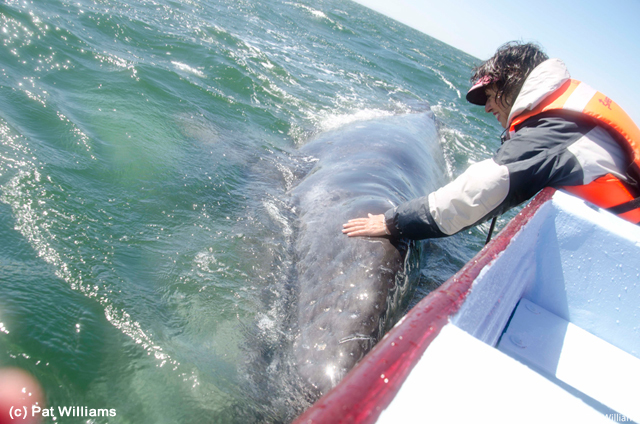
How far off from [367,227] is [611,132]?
1.89 metres

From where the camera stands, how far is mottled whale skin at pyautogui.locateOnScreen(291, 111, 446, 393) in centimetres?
281

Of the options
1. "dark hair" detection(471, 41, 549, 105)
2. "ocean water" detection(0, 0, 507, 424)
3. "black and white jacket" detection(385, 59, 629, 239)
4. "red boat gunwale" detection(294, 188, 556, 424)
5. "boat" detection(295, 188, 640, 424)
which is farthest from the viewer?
"dark hair" detection(471, 41, 549, 105)

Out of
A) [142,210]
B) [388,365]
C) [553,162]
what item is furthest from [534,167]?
[142,210]

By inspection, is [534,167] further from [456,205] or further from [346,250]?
[346,250]

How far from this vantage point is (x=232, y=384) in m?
2.63

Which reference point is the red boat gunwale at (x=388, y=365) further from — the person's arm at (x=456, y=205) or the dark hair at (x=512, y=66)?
the dark hair at (x=512, y=66)

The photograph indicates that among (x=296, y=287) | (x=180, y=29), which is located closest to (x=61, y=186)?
(x=296, y=287)

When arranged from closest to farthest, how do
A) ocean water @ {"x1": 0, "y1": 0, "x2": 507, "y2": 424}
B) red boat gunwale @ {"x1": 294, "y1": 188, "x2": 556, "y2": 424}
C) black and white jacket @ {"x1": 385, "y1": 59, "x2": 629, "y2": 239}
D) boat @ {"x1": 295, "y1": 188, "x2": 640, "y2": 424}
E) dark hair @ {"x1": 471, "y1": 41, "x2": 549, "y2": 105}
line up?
red boat gunwale @ {"x1": 294, "y1": 188, "x2": 556, "y2": 424}, boat @ {"x1": 295, "y1": 188, "x2": 640, "y2": 424}, ocean water @ {"x1": 0, "y1": 0, "x2": 507, "y2": 424}, black and white jacket @ {"x1": 385, "y1": 59, "x2": 629, "y2": 239}, dark hair @ {"x1": 471, "y1": 41, "x2": 549, "y2": 105}

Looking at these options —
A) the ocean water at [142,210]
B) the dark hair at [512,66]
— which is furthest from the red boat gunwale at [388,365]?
the dark hair at [512,66]

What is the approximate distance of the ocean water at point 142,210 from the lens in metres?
2.54

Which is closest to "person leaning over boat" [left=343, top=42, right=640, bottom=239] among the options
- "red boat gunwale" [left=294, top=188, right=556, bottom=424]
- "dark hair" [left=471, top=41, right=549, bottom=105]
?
"dark hair" [left=471, top=41, right=549, bottom=105]

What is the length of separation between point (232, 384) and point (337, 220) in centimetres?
189

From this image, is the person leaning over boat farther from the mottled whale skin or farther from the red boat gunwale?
the red boat gunwale

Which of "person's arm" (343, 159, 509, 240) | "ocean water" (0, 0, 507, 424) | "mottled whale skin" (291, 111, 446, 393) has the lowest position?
"ocean water" (0, 0, 507, 424)
